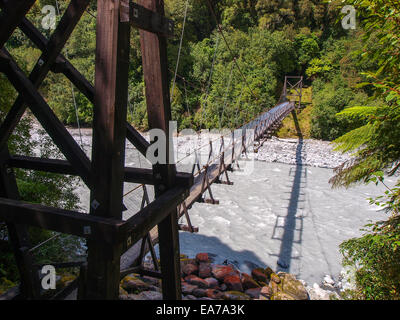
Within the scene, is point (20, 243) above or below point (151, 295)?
above

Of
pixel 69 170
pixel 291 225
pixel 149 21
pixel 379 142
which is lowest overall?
pixel 291 225

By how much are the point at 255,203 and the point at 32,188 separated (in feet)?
16.9

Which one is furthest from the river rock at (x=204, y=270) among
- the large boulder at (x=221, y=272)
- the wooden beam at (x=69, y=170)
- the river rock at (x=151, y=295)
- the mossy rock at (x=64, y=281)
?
the wooden beam at (x=69, y=170)

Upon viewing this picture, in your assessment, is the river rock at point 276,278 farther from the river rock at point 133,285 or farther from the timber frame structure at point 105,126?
the timber frame structure at point 105,126

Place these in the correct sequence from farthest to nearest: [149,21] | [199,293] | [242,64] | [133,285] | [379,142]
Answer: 1. [242,64]
2. [199,293]
3. [133,285]
4. [379,142]
5. [149,21]

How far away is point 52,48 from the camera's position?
3.56ft

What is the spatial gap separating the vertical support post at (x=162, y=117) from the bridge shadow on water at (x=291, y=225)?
3844 mm

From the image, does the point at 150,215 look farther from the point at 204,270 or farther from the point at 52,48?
the point at 204,270

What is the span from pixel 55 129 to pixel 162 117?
40cm

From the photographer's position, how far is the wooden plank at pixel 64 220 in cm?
95

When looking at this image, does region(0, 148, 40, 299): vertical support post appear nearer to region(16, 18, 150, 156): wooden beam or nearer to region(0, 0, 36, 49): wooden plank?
region(16, 18, 150, 156): wooden beam

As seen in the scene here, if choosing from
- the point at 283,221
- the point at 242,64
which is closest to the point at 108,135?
the point at 283,221
